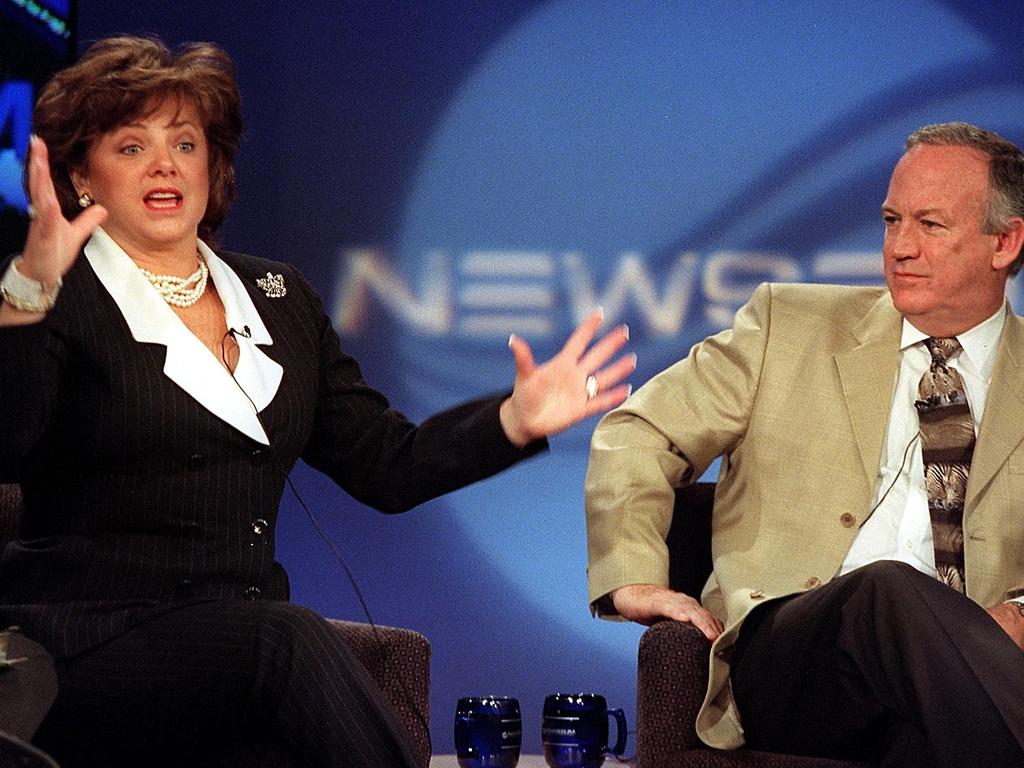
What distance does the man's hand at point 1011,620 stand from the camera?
7.63 feet

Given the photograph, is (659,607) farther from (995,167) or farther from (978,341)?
(995,167)

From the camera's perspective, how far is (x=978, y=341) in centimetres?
283

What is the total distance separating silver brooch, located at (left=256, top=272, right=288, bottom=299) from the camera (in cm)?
237

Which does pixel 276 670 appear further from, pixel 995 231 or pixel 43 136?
pixel 995 231

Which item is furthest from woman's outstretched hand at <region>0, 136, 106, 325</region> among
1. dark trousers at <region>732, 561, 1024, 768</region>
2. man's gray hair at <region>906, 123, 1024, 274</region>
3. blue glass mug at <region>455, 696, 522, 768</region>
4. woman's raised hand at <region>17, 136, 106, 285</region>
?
man's gray hair at <region>906, 123, 1024, 274</region>

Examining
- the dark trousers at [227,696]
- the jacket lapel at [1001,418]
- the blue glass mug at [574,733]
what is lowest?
the blue glass mug at [574,733]

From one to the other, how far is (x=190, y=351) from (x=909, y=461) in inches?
51.4

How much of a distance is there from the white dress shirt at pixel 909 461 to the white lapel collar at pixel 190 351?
1.08 metres

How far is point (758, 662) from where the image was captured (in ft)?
7.60

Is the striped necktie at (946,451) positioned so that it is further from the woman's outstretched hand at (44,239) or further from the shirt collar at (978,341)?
the woman's outstretched hand at (44,239)

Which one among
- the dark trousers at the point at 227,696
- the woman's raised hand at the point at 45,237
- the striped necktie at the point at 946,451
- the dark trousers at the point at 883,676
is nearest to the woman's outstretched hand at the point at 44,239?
the woman's raised hand at the point at 45,237

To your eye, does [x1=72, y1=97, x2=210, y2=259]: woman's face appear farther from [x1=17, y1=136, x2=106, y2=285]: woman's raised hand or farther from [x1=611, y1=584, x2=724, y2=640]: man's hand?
[x1=611, y1=584, x2=724, y2=640]: man's hand

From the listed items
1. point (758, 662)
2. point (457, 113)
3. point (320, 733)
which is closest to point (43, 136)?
point (320, 733)

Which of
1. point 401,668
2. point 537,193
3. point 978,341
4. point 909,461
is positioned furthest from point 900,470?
point 537,193
